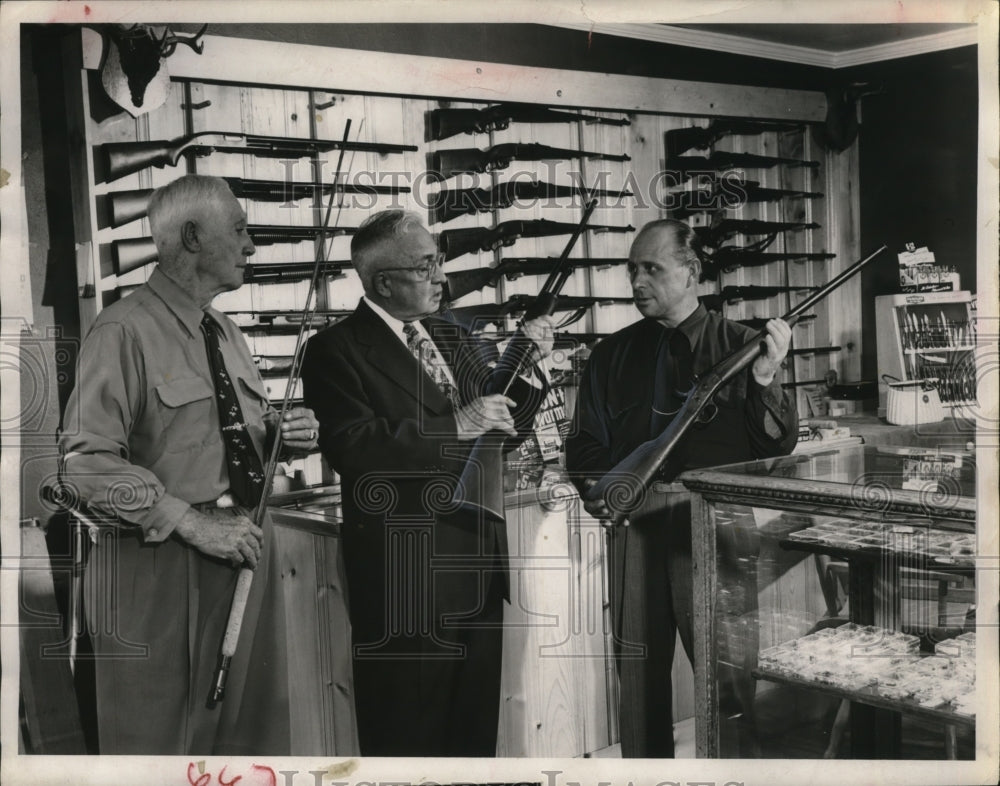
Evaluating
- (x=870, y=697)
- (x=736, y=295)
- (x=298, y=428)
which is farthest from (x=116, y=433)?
(x=870, y=697)

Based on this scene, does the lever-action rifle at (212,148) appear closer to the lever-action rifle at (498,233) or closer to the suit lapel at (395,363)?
the lever-action rifle at (498,233)

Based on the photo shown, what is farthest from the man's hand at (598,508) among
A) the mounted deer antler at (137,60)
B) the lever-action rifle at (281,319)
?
the mounted deer antler at (137,60)

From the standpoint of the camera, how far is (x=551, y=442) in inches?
98.3

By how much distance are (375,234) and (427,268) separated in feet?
0.55

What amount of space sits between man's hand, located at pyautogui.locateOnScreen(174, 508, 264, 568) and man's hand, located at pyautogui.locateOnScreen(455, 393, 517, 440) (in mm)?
615

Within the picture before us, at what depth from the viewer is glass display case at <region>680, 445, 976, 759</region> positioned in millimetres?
2270

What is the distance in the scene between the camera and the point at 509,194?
8.18 feet

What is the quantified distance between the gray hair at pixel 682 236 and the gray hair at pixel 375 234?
629 millimetres

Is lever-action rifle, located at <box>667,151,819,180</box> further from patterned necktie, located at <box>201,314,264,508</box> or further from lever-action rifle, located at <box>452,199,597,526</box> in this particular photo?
patterned necktie, located at <box>201,314,264,508</box>

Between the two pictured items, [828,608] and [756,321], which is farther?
[756,321]

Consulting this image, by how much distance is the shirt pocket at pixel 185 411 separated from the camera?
7.77ft

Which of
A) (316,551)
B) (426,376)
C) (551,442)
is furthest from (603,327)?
(316,551)

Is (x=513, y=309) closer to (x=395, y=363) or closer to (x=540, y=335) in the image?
(x=540, y=335)

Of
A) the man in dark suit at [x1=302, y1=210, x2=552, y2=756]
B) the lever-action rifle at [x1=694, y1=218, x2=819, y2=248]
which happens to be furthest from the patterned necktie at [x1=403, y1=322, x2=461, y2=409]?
the lever-action rifle at [x1=694, y1=218, x2=819, y2=248]
